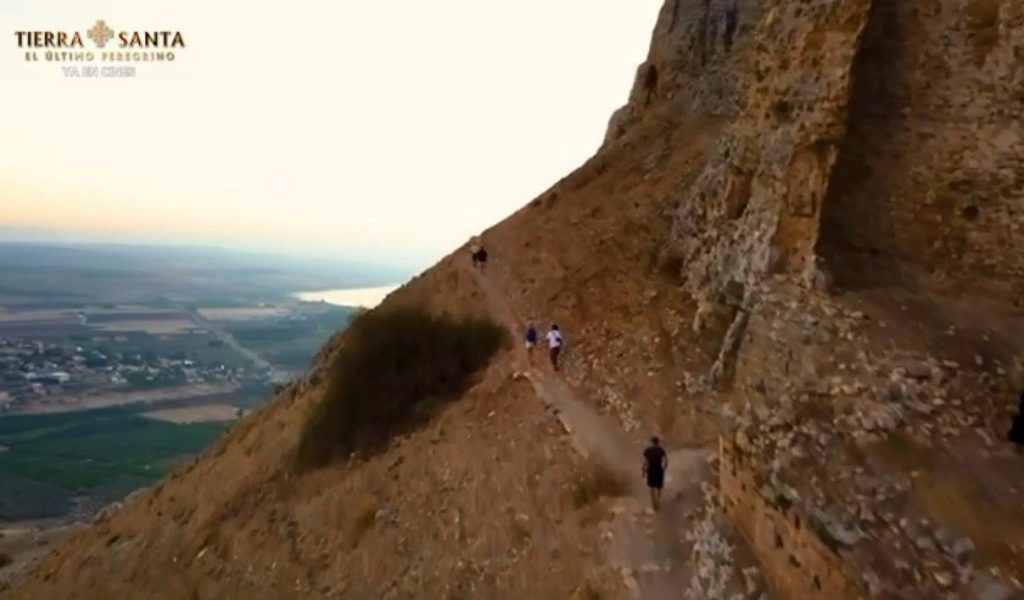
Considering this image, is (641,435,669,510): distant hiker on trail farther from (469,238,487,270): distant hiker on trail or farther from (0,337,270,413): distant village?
(0,337,270,413): distant village

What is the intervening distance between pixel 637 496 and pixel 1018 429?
4864 mm

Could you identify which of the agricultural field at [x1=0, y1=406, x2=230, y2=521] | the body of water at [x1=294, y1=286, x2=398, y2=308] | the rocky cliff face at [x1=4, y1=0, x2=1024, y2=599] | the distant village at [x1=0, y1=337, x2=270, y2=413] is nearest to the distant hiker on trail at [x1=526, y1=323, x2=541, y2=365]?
the rocky cliff face at [x1=4, y1=0, x2=1024, y2=599]

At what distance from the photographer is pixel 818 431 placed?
27.5 feet

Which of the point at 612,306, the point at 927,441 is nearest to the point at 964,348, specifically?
the point at 927,441

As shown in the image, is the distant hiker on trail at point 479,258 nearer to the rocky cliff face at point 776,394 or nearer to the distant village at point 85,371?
the rocky cliff face at point 776,394

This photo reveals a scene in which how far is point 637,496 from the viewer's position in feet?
38.3

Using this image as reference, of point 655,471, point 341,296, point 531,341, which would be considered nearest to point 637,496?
point 655,471

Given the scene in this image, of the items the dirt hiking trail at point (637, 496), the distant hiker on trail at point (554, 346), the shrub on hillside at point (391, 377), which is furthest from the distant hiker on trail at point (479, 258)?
the dirt hiking trail at point (637, 496)

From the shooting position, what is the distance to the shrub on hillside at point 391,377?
1756 cm

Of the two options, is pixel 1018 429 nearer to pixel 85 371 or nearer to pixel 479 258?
pixel 479 258

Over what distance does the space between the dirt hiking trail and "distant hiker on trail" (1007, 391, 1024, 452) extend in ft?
11.9

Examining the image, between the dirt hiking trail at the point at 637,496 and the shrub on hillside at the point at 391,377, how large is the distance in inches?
104

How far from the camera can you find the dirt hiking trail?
988 centimetres

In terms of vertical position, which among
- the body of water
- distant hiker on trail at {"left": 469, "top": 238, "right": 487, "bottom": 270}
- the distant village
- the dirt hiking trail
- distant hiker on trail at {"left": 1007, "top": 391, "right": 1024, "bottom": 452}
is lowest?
the distant village
